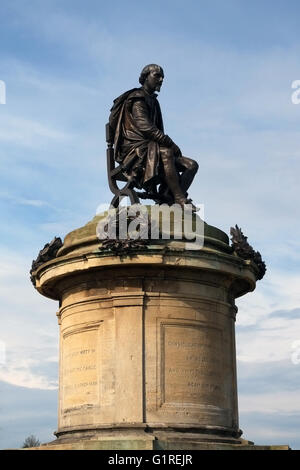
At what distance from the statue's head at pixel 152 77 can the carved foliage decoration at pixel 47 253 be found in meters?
4.33

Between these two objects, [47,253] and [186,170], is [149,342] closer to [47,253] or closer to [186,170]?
[47,253]

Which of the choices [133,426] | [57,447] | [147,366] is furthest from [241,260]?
[57,447]

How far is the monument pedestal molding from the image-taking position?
1781 centimetres

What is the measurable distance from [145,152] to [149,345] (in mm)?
4851

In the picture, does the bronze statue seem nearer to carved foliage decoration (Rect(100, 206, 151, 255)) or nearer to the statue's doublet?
the statue's doublet

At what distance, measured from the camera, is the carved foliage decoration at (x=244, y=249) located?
Answer: 1956cm

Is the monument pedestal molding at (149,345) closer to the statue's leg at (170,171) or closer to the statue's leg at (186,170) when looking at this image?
the statue's leg at (170,171)

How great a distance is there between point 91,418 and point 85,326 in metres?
2.00

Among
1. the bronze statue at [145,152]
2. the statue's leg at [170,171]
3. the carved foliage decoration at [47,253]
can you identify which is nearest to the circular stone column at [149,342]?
the carved foliage decoration at [47,253]

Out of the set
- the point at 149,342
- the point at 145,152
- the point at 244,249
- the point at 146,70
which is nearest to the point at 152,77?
the point at 146,70

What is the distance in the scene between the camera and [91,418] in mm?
18125

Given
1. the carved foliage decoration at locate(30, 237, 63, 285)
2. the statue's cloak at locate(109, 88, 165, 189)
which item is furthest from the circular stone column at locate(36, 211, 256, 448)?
the statue's cloak at locate(109, 88, 165, 189)

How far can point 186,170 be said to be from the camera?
68.5 ft

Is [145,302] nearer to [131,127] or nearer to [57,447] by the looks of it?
[57,447]
